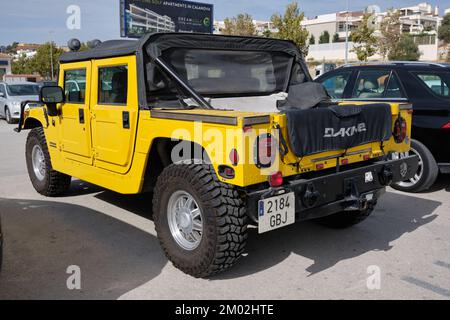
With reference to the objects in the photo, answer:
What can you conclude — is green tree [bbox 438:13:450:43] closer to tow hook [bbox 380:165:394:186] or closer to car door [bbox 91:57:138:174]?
tow hook [bbox 380:165:394:186]

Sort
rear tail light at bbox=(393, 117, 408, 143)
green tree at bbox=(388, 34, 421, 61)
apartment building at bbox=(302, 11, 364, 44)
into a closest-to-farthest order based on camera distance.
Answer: rear tail light at bbox=(393, 117, 408, 143) → green tree at bbox=(388, 34, 421, 61) → apartment building at bbox=(302, 11, 364, 44)

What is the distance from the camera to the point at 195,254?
3770 mm

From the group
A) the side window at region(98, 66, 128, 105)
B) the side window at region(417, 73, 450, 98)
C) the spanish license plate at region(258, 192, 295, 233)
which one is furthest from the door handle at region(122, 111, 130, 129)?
the side window at region(417, 73, 450, 98)

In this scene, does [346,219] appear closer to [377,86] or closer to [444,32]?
[377,86]

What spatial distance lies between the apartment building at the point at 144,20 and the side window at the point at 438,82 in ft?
67.9

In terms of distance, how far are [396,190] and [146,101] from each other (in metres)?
4.10

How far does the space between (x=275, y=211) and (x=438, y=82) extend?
13.9 ft

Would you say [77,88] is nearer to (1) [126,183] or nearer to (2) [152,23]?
(1) [126,183]

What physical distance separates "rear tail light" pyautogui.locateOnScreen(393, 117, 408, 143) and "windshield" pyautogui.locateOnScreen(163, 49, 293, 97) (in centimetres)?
143

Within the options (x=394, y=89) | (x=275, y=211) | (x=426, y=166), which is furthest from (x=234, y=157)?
(x=394, y=89)

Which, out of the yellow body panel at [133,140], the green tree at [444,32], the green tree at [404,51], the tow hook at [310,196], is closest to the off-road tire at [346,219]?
the yellow body panel at [133,140]

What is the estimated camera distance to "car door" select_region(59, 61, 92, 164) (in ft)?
16.7

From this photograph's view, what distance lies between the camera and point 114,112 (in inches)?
179

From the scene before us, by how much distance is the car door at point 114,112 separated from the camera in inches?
173
